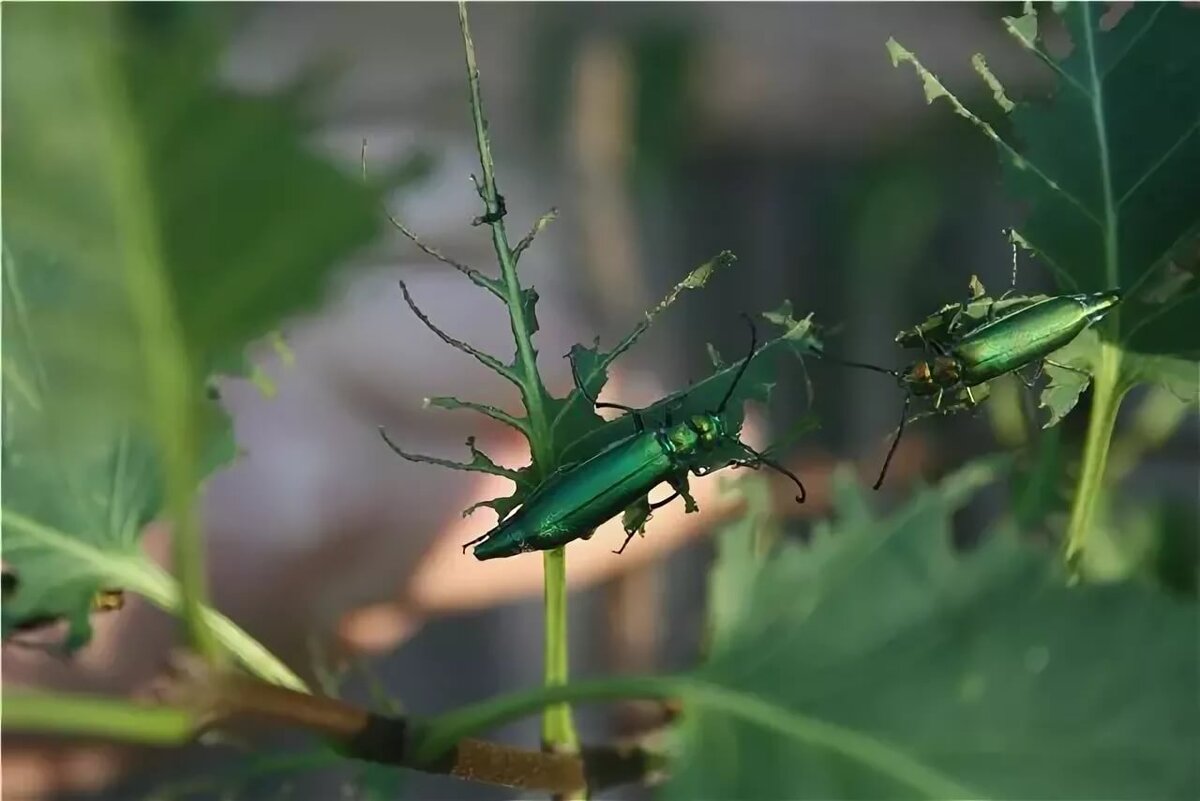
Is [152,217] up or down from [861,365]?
down

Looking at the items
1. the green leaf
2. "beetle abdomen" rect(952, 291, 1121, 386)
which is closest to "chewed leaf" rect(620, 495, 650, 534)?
the green leaf

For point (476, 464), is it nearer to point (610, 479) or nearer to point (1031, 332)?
point (610, 479)

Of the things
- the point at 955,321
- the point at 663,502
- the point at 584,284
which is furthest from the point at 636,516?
the point at 584,284

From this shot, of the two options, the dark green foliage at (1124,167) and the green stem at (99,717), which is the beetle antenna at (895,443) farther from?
the green stem at (99,717)

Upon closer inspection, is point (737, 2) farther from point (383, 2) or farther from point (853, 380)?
point (853, 380)

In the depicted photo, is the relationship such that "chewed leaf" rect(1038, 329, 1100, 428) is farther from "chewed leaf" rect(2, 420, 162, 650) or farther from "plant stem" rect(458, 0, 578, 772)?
"chewed leaf" rect(2, 420, 162, 650)

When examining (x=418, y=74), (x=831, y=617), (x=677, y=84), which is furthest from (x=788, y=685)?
(x=677, y=84)
